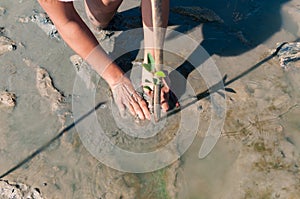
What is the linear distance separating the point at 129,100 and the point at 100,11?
26.0 inches

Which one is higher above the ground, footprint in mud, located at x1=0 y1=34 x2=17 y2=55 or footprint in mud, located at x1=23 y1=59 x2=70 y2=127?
footprint in mud, located at x1=0 y1=34 x2=17 y2=55

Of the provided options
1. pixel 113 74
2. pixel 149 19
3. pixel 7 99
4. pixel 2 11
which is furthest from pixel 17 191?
pixel 2 11

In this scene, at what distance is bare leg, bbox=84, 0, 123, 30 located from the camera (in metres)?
2.70

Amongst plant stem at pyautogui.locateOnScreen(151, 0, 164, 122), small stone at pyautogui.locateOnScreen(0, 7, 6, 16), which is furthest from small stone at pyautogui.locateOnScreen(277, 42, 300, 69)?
small stone at pyautogui.locateOnScreen(0, 7, 6, 16)

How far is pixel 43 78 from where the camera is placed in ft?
9.09

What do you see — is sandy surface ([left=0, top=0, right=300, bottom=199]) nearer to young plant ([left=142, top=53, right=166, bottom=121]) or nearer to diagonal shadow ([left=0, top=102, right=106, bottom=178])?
diagonal shadow ([left=0, top=102, right=106, bottom=178])

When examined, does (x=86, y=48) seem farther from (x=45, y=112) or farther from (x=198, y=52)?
(x=198, y=52)

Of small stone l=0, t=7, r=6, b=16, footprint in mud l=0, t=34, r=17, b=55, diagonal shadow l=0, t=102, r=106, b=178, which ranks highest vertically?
small stone l=0, t=7, r=6, b=16

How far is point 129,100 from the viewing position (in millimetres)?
2580

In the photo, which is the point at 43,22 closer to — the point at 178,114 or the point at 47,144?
the point at 47,144

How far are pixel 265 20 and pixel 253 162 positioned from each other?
3.63 feet

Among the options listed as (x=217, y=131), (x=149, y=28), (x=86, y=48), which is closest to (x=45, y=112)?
(x=86, y=48)

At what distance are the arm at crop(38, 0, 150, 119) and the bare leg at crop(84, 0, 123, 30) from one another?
0.23 metres

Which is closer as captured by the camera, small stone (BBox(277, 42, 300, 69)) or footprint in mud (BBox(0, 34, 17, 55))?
small stone (BBox(277, 42, 300, 69))
